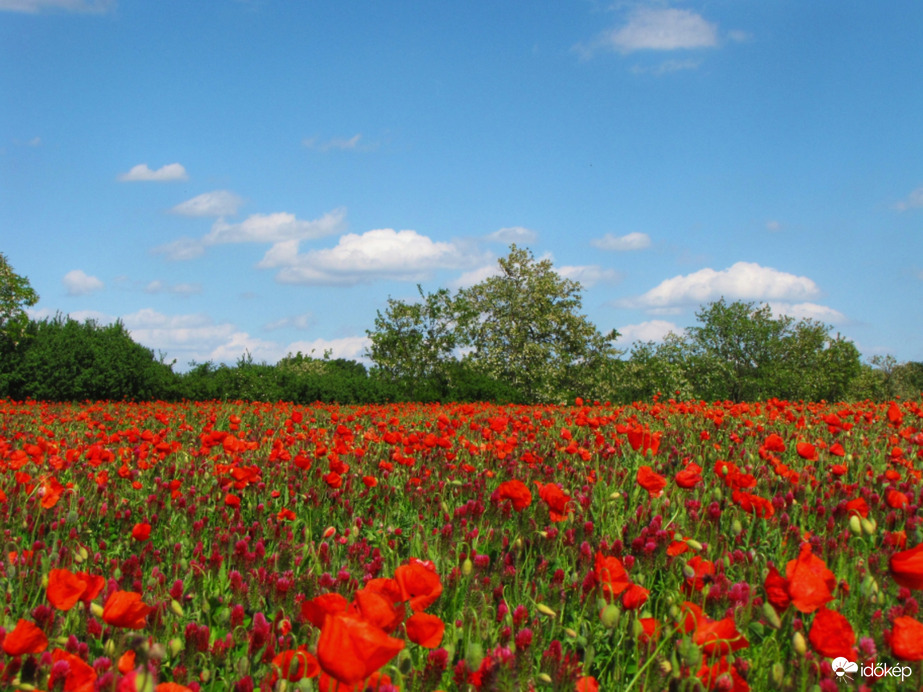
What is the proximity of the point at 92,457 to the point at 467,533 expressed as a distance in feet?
7.90

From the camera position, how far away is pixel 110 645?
1.98 meters

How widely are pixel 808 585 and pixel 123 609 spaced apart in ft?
5.67

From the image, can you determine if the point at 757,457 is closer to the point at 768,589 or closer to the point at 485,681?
the point at 768,589

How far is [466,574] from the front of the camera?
275 centimetres

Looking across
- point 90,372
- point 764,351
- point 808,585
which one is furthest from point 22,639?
point 764,351

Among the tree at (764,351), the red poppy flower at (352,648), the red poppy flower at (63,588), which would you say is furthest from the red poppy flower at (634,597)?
the tree at (764,351)

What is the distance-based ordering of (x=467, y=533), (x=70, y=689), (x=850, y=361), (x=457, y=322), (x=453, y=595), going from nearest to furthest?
(x=70, y=689)
(x=453, y=595)
(x=467, y=533)
(x=457, y=322)
(x=850, y=361)

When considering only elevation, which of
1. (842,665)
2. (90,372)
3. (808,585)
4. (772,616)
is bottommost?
(842,665)

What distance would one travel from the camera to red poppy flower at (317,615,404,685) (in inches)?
46.6

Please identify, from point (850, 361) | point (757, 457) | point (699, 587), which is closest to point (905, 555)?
point (699, 587)

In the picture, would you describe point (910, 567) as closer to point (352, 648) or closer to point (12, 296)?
point (352, 648)

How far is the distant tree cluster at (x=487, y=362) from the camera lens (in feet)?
68.1

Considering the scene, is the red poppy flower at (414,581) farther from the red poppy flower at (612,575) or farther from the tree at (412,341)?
the tree at (412,341)

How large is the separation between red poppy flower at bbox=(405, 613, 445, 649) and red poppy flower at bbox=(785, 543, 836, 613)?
0.89m
